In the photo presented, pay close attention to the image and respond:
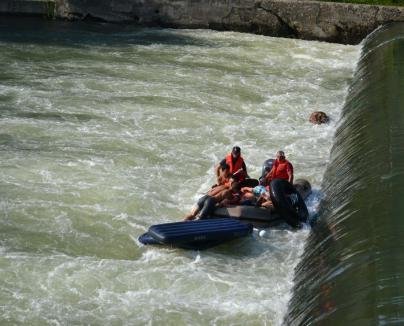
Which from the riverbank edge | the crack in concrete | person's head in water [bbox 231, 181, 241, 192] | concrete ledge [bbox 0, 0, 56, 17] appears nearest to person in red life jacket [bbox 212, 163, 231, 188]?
person's head in water [bbox 231, 181, 241, 192]

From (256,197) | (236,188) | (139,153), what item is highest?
(236,188)

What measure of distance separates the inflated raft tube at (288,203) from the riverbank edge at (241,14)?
48.1 ft

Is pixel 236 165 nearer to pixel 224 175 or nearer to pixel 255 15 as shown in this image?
pixel 224 175

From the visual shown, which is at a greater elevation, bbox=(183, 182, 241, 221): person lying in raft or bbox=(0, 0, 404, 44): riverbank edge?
bbox=(0, 0, 404, 44): riverbank edge

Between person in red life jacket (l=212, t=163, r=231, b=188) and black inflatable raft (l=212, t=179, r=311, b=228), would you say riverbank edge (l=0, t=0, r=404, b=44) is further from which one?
black inflatable raft (l=212, t=179, r=311, b=228)

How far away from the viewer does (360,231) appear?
10516mm

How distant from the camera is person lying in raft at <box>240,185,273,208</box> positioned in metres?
12.5

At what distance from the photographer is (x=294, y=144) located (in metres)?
16.5

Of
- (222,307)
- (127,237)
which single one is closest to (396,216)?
(222,307)

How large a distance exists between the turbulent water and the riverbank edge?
1.73 ft

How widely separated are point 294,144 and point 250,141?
868 mm

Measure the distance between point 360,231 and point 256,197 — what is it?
2491 millimetres

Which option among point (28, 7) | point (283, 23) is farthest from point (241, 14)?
point (28, 7)

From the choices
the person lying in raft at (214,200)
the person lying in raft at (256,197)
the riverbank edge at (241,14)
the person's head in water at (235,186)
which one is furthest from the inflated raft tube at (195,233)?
the riverbank edge at (241,14)
